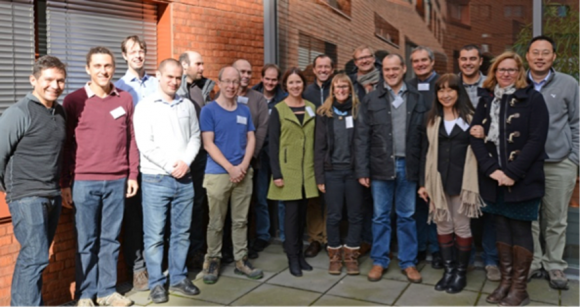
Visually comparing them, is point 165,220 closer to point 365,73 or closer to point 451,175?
point 451,175

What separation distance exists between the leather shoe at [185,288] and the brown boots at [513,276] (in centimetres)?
242

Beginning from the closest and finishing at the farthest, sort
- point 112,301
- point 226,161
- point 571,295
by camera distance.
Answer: point 112,301, point 571,295, point 226,161

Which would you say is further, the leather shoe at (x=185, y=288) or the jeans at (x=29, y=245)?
the leather shoe at (x=185, y=288)

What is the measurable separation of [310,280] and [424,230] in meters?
1.29

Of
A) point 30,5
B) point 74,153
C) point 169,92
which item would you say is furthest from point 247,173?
point 30,5

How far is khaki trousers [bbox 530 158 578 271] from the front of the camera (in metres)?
4.63

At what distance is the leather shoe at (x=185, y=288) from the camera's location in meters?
4.56

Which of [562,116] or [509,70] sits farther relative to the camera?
[562,116]

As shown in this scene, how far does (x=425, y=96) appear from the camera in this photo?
5156 mm

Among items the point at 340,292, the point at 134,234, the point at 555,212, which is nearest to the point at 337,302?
the point at 340,292

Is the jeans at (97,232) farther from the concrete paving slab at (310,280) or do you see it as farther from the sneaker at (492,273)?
the sneaker at (492,273)

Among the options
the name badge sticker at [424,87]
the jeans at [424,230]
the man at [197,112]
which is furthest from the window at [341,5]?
the jeans at [424,230]

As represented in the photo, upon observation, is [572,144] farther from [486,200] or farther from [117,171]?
[117,171]

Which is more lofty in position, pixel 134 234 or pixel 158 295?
pixel 134 234
